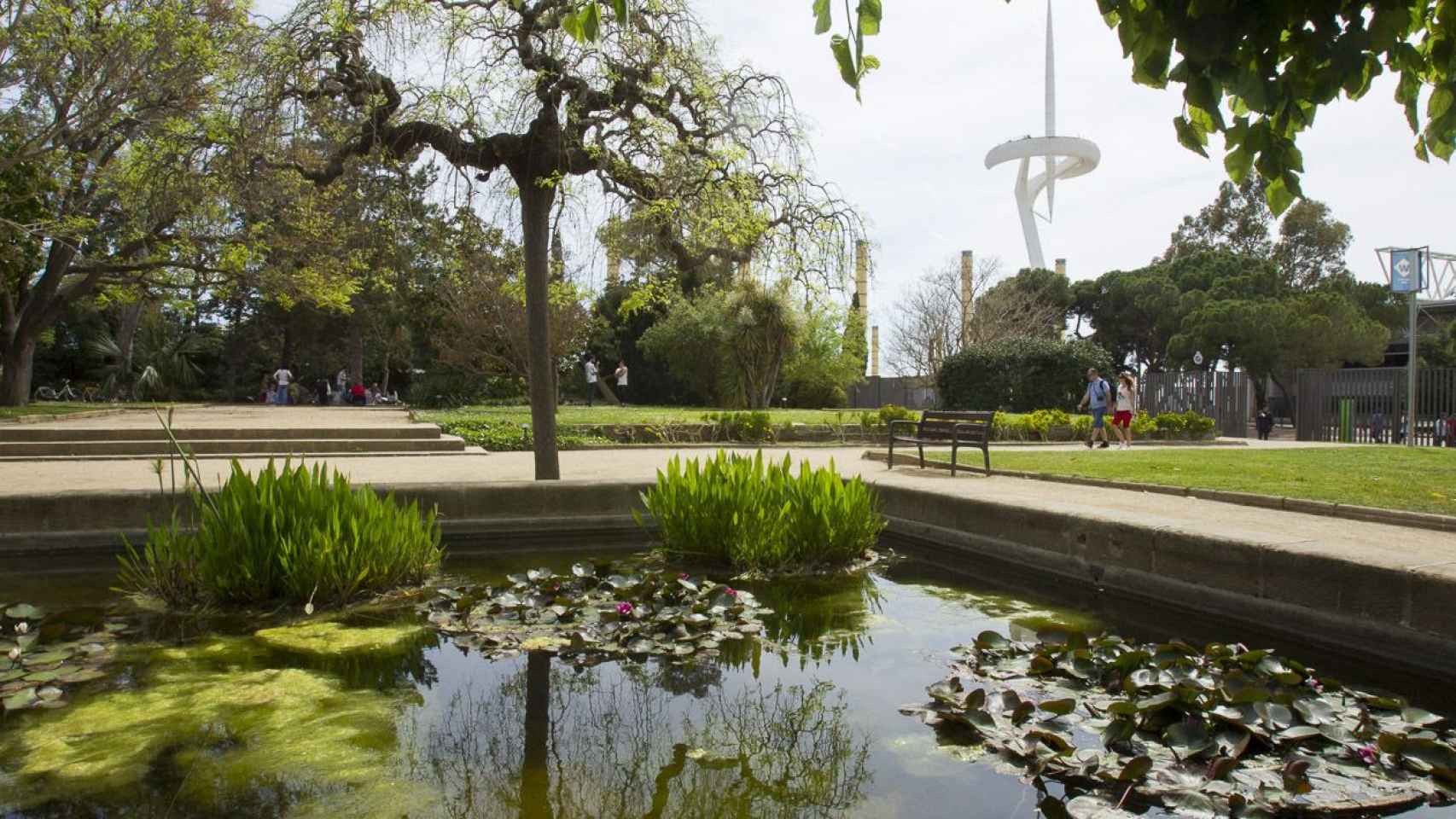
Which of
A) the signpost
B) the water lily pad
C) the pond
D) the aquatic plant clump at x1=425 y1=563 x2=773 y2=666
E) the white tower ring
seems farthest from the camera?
the white tower ring

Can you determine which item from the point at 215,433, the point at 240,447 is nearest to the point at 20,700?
the point at 240,447

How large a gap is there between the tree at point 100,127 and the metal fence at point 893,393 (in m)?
25.0

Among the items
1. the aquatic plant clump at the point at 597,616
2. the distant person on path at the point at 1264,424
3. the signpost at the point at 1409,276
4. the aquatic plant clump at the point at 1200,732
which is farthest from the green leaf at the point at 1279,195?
the distant person on path at the point at 1264,424

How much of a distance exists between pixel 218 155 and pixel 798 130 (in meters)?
5.21

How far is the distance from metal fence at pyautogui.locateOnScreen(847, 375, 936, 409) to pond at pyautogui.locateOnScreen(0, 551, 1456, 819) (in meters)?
31.8

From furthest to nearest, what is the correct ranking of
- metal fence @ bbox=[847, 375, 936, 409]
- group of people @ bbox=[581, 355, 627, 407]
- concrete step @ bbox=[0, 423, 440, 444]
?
1. metal fence @ bbox=[847, 375, 936, 409]
2. group of people @ bbox=[581, 355, 627, 407]
3. concrete step @ bbox=[0, 423, 440, 444]

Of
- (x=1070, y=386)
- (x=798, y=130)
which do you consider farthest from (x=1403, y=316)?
(x=798, y=130)

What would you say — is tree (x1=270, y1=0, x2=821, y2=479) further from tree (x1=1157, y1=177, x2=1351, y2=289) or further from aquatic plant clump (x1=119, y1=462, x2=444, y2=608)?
tree (x1=1157, y1=177, x2=1351, y2=289)

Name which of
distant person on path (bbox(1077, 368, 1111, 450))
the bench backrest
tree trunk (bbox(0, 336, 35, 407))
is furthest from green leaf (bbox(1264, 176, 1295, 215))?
tree trunk (bbox(0, 336, 35, 407))

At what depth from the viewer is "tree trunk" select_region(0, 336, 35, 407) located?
2277cm

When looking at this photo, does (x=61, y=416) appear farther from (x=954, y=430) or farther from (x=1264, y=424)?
(x=1264, y=424)

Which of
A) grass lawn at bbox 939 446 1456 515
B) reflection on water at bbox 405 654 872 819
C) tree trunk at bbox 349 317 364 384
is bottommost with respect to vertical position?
reflection on water at bbox 405 654 872 819

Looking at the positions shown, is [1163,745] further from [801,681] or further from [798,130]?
[798,130]

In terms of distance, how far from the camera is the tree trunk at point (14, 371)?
22.8 meters
